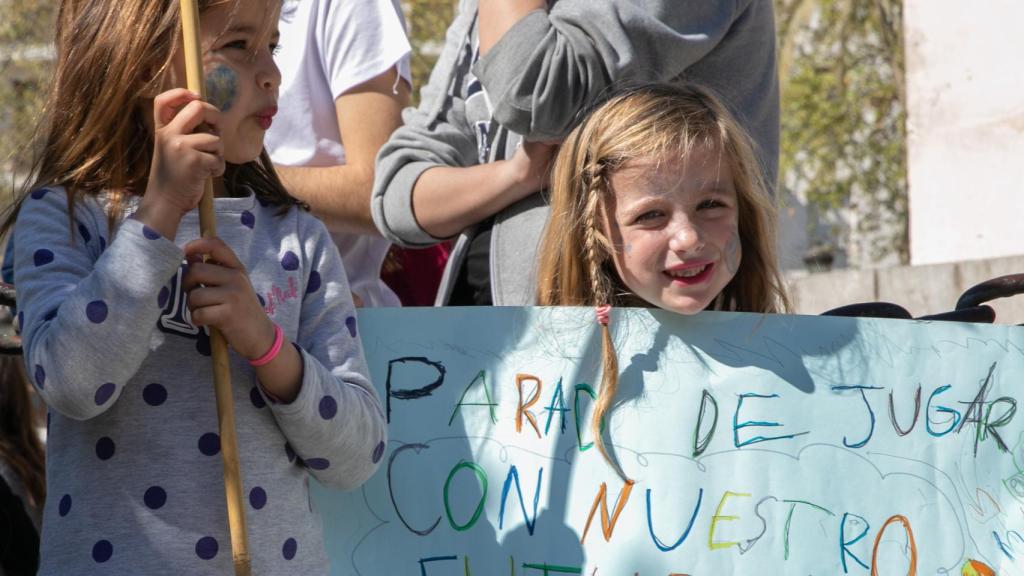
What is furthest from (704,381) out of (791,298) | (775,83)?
(775,83)

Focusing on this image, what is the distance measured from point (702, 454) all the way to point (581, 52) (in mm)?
786

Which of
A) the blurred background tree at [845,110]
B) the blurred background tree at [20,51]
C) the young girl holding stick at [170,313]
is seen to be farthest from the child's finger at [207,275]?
the blurred background tree at [845,110]

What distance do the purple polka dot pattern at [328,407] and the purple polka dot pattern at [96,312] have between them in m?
0.35

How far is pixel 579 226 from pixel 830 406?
22.2 inches

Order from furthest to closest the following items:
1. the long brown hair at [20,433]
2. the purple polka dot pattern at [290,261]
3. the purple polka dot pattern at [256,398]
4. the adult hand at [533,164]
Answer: the long brown hair at [20,433], the adult hand at [533,164], the purple polka dot pattern at [290,261], the purple polka dot pattern at [256,398]

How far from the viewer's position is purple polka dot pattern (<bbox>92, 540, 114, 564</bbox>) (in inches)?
77.6

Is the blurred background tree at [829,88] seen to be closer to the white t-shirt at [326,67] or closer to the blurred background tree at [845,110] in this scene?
the blurred background tree at [845,110]

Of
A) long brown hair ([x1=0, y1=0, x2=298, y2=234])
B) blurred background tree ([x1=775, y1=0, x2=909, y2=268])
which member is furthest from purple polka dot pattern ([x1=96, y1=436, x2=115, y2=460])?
blurred background tree ([x1=775, y1=0, x2=909, y2=268])

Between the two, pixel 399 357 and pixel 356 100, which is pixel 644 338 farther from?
pixel 356 100

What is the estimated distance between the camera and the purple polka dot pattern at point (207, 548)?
201 cm

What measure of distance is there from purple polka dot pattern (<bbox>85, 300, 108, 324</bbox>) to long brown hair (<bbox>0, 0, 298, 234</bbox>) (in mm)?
264

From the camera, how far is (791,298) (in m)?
2.73

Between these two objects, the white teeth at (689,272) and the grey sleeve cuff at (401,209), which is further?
the grey sleeve cuff at (401,209)

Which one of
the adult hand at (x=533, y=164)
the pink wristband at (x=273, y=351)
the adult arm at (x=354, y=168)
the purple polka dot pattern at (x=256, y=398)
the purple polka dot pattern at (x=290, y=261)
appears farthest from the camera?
the adult arm at (x=354, y=168)
